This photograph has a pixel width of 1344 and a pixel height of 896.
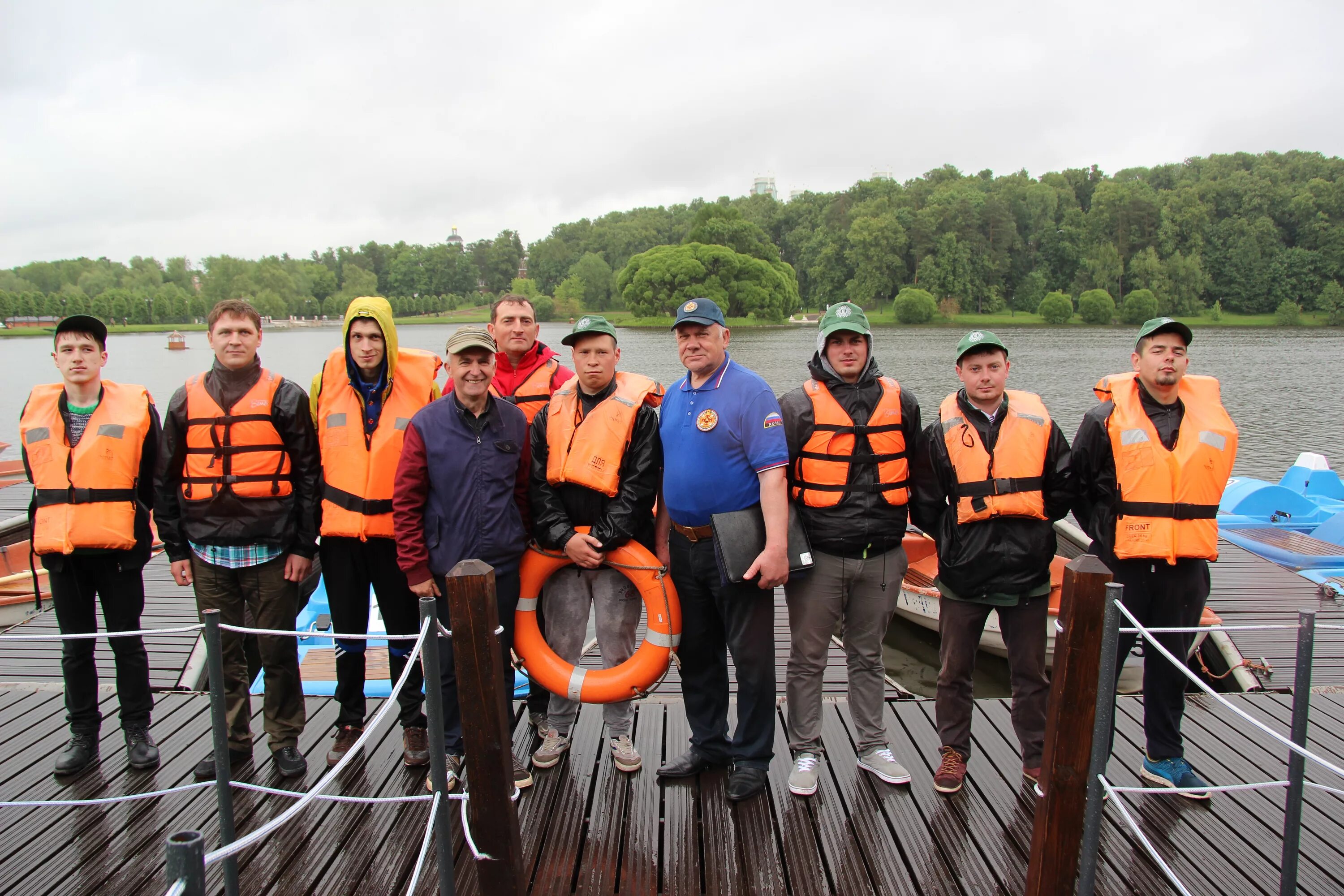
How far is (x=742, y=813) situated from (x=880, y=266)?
2261 inches

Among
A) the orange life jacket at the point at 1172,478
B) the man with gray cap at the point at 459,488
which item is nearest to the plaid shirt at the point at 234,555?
the man with gray cap at the point at 459,488

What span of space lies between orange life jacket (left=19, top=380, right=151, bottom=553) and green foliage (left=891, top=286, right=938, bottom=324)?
51.7m

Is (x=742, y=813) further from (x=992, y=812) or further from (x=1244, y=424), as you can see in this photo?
(x=1244, y=424)

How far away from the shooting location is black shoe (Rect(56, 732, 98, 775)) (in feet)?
10.2

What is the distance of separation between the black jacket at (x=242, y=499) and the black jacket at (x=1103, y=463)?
9.86ft

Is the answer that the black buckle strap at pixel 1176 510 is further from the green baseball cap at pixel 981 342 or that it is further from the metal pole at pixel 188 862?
the metal pole at pixel 188 862

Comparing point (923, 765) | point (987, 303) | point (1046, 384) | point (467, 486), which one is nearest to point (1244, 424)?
point (1046, 384)

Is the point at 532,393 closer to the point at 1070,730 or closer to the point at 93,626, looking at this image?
the point at 93,626

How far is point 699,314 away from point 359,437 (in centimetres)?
143

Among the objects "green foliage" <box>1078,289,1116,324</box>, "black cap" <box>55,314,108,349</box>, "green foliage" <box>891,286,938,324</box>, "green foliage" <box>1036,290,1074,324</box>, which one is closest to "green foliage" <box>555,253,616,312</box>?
"green foliage" <box>891,286,938,324</box>

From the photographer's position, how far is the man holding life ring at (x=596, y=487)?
284cm

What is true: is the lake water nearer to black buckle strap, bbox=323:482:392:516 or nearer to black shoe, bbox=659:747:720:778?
black shoe, bbox=659:747:720:778

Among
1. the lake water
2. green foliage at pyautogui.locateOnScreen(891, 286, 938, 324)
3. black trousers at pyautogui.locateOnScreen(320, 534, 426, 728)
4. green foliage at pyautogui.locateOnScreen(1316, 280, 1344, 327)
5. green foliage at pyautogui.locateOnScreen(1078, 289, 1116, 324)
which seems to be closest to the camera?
black trousers at pyautogui.locateOnScreen(320, 534, 426, 728)

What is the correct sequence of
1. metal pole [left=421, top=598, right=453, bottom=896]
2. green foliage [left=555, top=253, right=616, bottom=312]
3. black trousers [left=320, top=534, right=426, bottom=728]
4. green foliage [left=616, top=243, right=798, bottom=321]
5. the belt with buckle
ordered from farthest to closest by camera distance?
green foliage [left=555, top=253, right=616, bottom=312]
green foliage [left=616, top=243, right=798, bottom=321]
black trousers [left=320, top=534, right=426, bottom=728]
the belt with buckle
metal pole [left=421, top=598, right=453, bottom=896]
